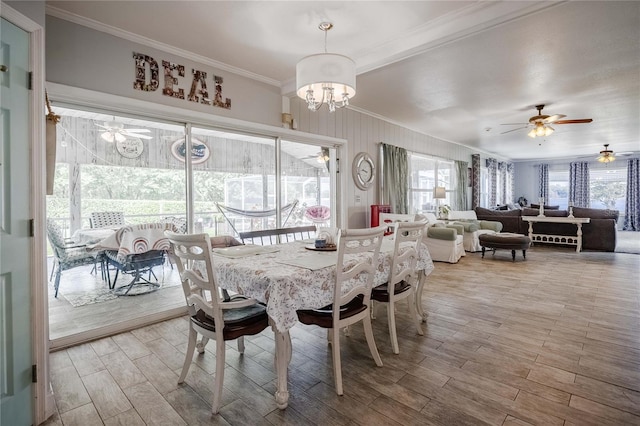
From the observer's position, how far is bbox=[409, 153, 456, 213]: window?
732cm

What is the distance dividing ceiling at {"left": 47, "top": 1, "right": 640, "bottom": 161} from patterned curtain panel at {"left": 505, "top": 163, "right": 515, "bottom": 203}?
7625 millimetres

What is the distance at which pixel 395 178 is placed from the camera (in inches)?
246

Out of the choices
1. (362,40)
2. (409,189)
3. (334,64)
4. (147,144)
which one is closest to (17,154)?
(147,144)

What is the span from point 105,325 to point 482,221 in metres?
7.16

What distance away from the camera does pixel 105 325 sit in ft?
9.26

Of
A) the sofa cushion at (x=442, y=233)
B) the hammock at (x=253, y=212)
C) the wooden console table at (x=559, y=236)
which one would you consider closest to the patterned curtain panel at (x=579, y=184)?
the wooden console table at (x=559, y=236)

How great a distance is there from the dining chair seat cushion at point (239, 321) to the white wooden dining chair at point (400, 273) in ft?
3.13

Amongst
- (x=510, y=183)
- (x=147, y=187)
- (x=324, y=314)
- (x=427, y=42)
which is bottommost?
(x=324, y=314)

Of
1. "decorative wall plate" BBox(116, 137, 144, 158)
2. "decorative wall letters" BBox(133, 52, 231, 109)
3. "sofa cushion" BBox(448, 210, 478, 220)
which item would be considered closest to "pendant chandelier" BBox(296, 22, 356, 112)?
"decorative wall letters" BBox(133, 52, 231, 109)

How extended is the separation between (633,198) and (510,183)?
3623mm

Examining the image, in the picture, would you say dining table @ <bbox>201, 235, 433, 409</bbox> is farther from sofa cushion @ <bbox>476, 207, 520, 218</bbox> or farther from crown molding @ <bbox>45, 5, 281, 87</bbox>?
sofa cushion @ <bbox>476, 207, 520, 218</bbox>

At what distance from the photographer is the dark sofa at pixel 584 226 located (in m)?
6.49

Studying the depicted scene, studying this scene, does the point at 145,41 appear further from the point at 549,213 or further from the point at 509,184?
the point at 509,184

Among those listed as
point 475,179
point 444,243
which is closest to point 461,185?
point 475,179
